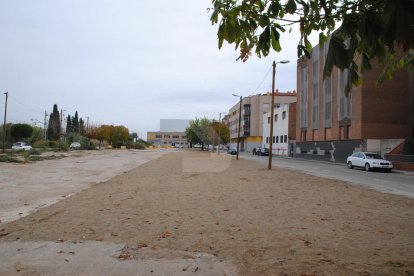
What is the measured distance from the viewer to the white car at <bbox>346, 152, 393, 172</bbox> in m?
30.7

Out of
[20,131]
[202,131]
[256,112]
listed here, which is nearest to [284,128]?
[202,131]

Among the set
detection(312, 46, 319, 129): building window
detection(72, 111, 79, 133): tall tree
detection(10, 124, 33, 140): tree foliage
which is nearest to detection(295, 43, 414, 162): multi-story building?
detection(312, 46, 319, 129): building window

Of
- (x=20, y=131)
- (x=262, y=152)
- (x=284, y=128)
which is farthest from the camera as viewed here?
(x=20, y=131)

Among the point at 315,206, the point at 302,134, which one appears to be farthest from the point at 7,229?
the point at 302,134

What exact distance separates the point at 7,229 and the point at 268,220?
509cm

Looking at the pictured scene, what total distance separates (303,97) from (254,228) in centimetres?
5267

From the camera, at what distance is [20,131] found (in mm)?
70688

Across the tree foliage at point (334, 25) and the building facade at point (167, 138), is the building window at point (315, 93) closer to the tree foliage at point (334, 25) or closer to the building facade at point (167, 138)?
the tree foliage at point (334, 25)

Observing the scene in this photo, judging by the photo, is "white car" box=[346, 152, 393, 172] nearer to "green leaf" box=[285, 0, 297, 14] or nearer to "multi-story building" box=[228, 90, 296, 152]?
"green leaf" box=[285, 0, 297, 14]

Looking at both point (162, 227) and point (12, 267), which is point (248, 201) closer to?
point (162, 227)

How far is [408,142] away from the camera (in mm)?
32219

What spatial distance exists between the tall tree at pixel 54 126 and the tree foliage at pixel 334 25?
93.1 meters

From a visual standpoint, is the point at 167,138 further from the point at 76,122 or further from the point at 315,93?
the point at 315,93

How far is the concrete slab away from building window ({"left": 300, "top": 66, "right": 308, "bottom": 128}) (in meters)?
52.8
